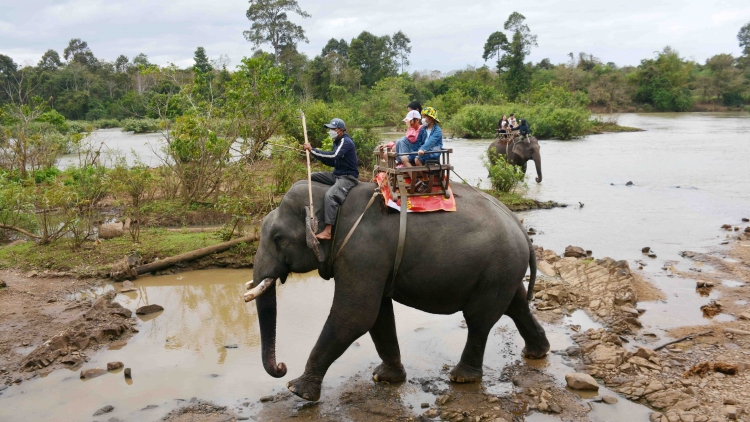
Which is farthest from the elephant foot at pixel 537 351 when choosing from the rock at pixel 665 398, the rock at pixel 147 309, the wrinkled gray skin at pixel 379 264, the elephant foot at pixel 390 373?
the rock at pixel 147 309

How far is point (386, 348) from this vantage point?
5676 millimetres

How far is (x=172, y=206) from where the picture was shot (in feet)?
42.5

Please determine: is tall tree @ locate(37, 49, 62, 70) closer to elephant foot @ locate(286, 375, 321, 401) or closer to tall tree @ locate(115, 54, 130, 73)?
tall tree @ locate(115, 54, 130, 73)

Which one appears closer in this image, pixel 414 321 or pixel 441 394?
pixel 441 394

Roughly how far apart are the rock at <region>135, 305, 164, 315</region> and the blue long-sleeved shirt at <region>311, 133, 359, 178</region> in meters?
3.55

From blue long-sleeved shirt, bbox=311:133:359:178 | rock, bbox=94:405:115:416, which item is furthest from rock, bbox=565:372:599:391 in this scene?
rock, bbox=94:405:115:416

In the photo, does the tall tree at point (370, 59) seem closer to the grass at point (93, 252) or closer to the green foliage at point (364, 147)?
the green foliage at point (364, 147)

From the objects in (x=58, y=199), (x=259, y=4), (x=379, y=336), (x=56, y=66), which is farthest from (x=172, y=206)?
(x=56, y=66)

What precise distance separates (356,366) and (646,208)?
10252 mm

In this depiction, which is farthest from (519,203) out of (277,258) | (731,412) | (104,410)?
(104,410)

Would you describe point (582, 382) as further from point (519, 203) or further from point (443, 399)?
point (519, 203)

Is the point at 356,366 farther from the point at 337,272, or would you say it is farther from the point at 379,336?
the point at 337,272

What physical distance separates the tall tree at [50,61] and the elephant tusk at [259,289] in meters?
72.6

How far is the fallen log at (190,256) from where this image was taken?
9.20 metres
